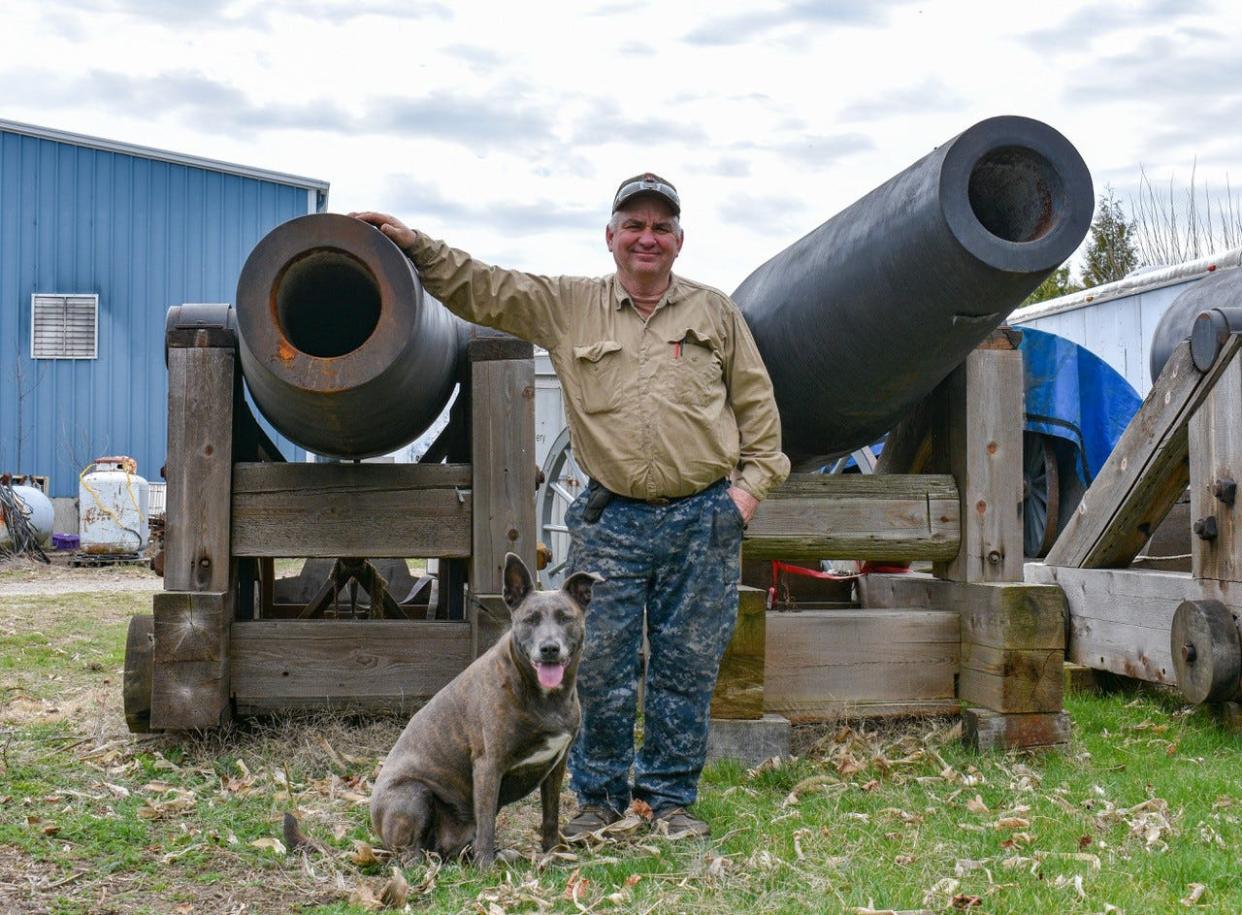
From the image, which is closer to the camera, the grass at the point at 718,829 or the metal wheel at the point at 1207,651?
the grass at the point at 718,829

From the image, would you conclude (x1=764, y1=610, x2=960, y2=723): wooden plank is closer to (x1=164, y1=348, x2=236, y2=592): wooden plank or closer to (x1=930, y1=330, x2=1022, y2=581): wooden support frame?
(x1=930, y1=330, x2=1022, y2=581): wooden support frame

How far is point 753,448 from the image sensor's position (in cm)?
422

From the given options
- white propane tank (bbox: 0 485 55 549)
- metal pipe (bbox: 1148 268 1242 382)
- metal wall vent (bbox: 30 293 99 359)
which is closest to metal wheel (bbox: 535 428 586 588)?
metal pipe (bbox: 1148 268 1242 382)

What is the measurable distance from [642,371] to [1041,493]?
15.7 feet

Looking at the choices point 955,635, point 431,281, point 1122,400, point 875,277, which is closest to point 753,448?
point 875,277

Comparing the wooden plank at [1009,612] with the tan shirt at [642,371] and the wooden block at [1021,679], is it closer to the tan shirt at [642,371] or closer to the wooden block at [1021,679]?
the wooden block at [1021,679]

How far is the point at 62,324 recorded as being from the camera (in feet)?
60.4

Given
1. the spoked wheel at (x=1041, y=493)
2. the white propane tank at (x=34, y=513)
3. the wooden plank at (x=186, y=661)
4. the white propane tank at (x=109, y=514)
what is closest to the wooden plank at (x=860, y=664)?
the wooden plank at (x=186, y=661)

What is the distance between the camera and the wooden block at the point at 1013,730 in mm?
4961

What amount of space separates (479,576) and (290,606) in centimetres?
201

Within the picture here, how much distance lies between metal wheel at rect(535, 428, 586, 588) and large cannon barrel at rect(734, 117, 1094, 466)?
603 cm

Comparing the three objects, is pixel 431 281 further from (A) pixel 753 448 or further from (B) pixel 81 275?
(B) pixel 81 275

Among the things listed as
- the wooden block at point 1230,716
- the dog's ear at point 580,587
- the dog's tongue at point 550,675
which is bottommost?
the wooden block at point 1230,716

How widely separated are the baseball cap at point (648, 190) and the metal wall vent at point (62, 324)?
1621 cm
